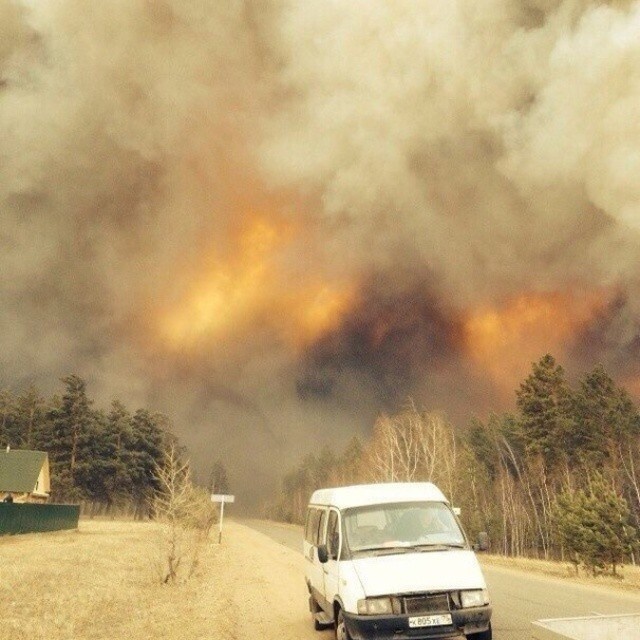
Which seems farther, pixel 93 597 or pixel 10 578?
pixel 10 578

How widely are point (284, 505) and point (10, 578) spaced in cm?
15262

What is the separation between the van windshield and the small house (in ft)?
178

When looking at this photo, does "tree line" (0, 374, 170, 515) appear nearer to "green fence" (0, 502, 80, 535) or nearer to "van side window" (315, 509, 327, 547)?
A: "green fence" (0, 502, 80, 535)

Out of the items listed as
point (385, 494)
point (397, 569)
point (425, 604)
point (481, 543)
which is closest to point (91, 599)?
point (385, 494)

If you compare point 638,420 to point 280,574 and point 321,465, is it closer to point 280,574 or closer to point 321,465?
point 280,574

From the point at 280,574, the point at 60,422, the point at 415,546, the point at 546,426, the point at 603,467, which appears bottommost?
the point at 280,574

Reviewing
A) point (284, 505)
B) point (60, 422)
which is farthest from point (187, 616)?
point (284, 505)

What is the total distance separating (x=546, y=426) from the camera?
181 ft

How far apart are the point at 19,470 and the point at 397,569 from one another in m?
58.9

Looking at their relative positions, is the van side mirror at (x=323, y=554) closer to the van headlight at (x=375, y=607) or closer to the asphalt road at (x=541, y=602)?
the van headlight at (x=375, y=607)

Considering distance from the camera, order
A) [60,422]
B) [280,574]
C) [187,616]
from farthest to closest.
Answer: [60,422] → [280,574] → [187,616]

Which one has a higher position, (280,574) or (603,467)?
(603,467)

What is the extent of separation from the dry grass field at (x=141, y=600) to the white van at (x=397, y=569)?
2.74 metres

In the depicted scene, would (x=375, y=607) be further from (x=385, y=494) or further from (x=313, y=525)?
(x=313, y=525)
